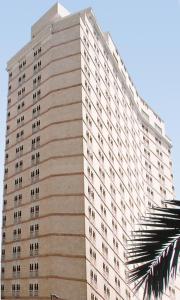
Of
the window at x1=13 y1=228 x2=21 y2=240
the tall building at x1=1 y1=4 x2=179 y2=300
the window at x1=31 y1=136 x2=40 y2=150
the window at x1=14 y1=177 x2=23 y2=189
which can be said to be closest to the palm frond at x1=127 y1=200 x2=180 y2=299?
the tall building at x1=1 y1=4 x2=179 y2=300

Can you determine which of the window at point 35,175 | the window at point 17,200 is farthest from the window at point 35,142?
the window at point 17,200

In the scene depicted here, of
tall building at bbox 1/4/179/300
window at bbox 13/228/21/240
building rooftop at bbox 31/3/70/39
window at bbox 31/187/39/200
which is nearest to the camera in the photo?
tall building at bbox 1/4/179/300

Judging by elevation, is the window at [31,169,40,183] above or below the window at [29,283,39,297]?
above

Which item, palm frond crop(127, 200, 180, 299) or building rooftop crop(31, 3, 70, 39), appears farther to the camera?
building rooftop crop(31, 3, 70, 39)

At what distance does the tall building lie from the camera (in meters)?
43.8

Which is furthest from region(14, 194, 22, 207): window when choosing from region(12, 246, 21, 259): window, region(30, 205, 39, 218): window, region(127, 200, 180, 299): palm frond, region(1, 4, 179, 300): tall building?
region(127, 200, 180, 299): palm frond

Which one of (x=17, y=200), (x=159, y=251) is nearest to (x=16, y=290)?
(x=17, y=200)

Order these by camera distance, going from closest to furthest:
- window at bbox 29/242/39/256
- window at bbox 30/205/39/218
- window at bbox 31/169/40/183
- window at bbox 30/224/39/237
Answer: window at bbox 29/242/39/256
window at bbox 30/224/39/237
window at bbox 30/205/39/218
window at bbox 31/169/40/183

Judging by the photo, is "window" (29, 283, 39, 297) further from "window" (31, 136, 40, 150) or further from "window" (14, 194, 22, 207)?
"window" (31, 136, 40, 150)

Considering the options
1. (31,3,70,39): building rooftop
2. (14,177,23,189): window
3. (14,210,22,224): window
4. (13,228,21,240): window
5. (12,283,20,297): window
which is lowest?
(12,283,20,297): window

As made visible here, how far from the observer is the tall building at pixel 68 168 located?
43.8 m

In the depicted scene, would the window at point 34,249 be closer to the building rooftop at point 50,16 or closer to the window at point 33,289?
the window at point 33,289

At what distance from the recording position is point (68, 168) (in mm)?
46469

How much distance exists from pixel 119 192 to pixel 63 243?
50.1ft
